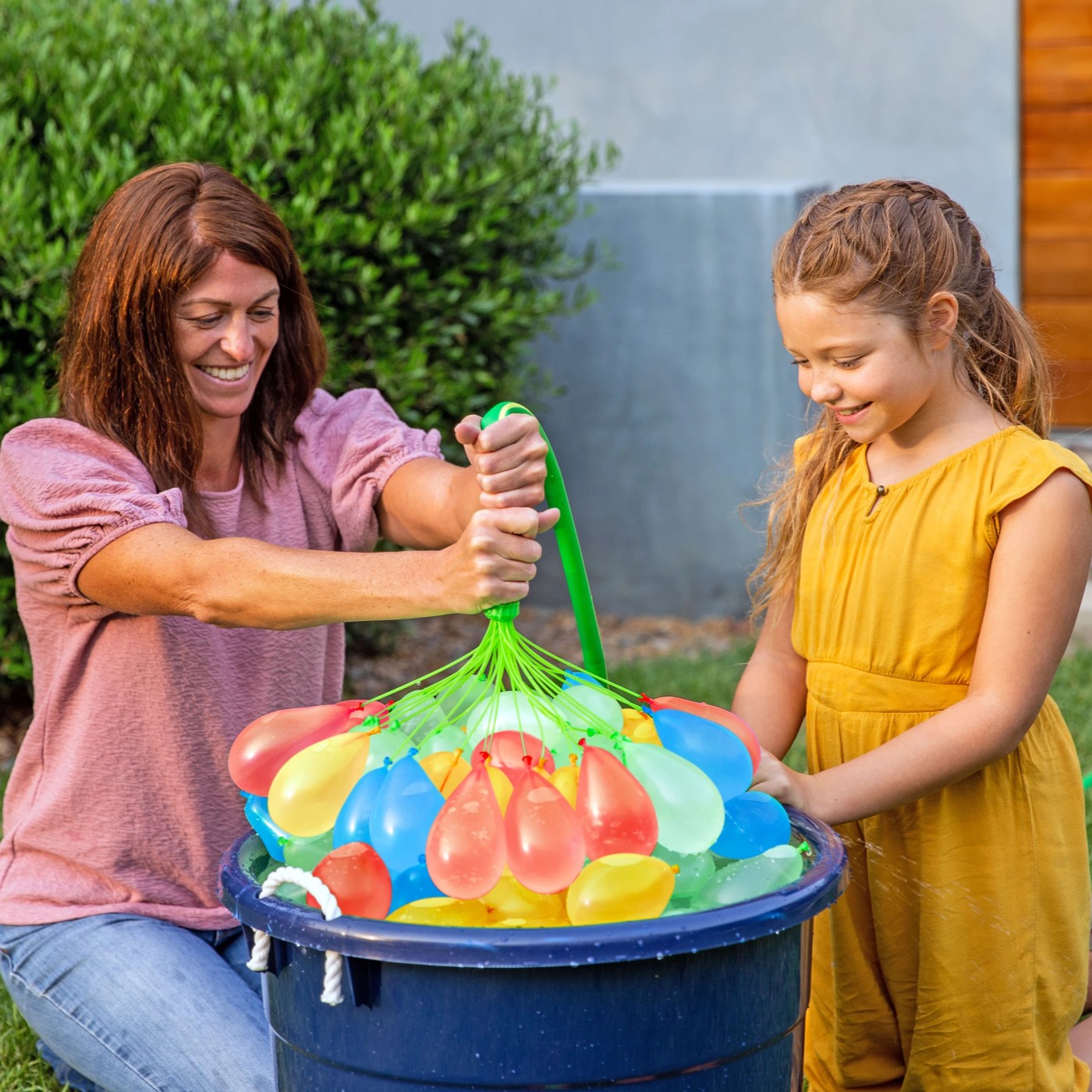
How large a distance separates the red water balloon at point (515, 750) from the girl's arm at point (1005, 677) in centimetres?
43

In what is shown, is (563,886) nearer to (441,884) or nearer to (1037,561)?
(441,884)

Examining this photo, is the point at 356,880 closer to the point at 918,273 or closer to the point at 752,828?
the point at 752,828

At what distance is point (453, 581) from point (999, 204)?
4.71m

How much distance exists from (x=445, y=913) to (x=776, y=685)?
3.14 feet

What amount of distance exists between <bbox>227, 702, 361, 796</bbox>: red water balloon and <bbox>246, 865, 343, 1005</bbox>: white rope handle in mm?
177

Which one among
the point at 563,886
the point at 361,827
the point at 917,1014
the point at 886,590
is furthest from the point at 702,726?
A: the point at 917,1014

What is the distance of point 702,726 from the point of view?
5.49ft

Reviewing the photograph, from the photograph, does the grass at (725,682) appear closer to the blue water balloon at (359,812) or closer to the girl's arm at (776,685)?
the girl's arm at (776,685)

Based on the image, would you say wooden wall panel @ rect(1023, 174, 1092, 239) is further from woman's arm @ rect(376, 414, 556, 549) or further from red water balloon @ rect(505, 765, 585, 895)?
red water balloon @ rect(505, 765, 585, 895)

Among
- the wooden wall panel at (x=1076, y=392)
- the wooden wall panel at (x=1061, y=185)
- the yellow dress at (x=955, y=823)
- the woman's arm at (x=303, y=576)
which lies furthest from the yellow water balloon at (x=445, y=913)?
the wooden wall panel at (x=1076, y=392)

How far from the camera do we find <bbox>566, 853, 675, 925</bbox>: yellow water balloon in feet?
4.81

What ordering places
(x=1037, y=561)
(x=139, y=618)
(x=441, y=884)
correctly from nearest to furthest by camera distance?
(x=441, y=884), (x=1037, y=561), (x=139, y=618)

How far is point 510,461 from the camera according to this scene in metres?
1.73

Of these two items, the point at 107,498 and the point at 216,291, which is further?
the point at 216,291
